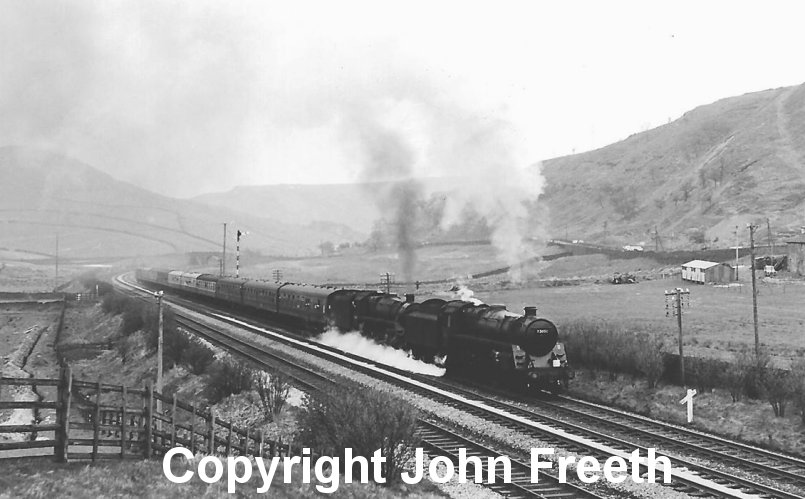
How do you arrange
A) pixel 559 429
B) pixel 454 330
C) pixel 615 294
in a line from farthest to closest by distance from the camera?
1. pixel 615 294
2. pixel 454 330
3. pixel 559 429

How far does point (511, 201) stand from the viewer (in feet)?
144

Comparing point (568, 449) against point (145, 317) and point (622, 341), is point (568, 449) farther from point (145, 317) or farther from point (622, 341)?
point (145, 317)

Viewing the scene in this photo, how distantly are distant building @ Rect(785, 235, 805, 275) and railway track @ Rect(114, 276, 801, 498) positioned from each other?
61.9 m

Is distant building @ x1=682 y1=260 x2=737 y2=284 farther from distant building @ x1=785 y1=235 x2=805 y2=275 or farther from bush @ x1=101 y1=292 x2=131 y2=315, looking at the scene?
bush @ x1=101 y1=292 x2=131 y2=315

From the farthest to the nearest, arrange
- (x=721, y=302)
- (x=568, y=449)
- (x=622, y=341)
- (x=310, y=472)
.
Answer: (x=721, y=302) → (x=622, y=341) → (x=568, y=449) → (x=310, y=472)

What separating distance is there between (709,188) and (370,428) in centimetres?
15419

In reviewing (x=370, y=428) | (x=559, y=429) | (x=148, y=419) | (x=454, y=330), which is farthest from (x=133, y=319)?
(x=148, y=419)

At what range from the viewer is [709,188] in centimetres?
15238

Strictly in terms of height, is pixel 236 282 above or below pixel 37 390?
above

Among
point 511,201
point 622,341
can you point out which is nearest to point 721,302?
point 511,201

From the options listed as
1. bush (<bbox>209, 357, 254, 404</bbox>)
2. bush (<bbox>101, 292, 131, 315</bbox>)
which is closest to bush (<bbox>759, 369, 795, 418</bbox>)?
bush (<bbox>209, 357, 254, 404</bbox>)

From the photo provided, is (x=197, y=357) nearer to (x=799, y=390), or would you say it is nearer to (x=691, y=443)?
(x=691, y=443)

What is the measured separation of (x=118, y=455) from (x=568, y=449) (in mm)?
11907

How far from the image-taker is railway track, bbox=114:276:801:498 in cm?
1566
